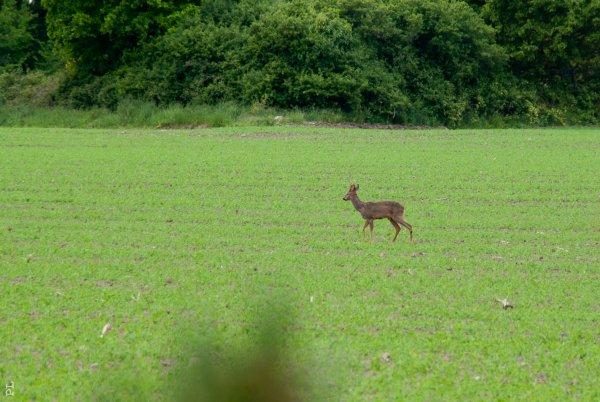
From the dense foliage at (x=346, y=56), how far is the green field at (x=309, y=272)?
13.2 metres

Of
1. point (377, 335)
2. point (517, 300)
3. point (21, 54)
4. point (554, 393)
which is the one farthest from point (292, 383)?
point (21, 54)

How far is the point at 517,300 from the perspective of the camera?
10.1 metres

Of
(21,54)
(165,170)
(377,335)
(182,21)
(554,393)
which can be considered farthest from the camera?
(21,54)

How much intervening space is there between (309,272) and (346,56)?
→ 2741 cm

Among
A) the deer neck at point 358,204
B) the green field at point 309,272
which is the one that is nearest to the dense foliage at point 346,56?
the green field at point 309,272

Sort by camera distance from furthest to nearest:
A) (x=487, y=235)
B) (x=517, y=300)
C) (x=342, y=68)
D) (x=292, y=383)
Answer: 1. (x=342, y=68)
2. (x=487, y=235)
3. (x=517, y=300)
4. (x=292, y=383)

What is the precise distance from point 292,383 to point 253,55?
121 feet

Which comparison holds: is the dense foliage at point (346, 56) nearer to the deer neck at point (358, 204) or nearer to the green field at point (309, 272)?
the green field at point (309, 272)

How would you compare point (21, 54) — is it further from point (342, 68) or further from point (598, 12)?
point (598, 12)

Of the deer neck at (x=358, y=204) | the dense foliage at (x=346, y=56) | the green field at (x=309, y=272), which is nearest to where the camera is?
the green field at (x=309, y=272)

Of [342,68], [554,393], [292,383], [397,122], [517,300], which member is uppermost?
[292,383]

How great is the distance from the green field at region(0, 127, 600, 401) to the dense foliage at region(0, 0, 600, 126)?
13183 millimetres

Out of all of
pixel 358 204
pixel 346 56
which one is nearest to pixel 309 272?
pixel 358 204

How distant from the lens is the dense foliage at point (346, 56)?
3747 centimetres
